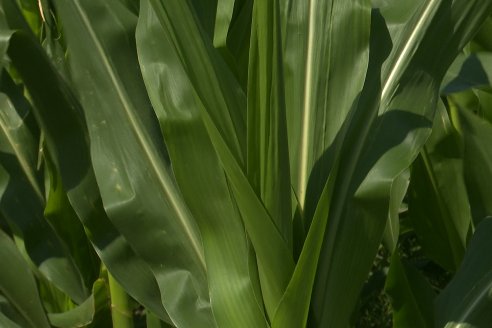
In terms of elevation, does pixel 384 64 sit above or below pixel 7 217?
above

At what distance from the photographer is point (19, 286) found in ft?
5.33

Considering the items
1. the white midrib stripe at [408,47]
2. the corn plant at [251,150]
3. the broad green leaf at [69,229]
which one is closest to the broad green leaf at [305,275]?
the corn plant at [251,150]

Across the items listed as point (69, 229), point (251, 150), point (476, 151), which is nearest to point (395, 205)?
point (476, 151)

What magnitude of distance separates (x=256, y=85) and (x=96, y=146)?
36 cm

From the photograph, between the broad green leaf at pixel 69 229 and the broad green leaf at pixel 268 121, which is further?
the broad green leaf at pixel 69 229

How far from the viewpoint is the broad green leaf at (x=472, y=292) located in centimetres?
127

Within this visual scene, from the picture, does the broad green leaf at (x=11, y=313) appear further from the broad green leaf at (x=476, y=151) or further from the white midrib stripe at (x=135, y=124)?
the broad green leaf at (x=476, y=151)

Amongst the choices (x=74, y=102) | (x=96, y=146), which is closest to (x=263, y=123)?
(x=96, y=146)

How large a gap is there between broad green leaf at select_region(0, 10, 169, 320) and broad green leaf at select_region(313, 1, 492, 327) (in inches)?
15.8

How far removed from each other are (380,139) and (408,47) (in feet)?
0.38

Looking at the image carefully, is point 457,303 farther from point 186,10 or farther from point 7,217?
point 7,217

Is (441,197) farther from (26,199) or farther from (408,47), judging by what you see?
(26,199)

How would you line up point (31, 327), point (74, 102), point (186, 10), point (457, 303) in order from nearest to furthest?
1. point (186, 10)
2. point (457, 303)
3. point (74, 102)
4. point (31, 327)

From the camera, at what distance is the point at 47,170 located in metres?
1.70
